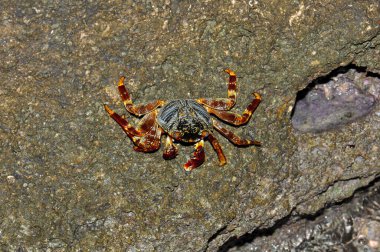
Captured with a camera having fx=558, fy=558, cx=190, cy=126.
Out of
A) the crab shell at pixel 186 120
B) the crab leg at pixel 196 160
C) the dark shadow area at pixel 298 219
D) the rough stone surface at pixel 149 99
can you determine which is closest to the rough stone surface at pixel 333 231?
the dark shadow area at pixel 298 219

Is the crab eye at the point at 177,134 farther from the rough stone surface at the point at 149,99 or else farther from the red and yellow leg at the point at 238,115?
the red and yellow leg at the point at 238,115

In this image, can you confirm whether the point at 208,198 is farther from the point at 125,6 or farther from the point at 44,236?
the point at 125,6

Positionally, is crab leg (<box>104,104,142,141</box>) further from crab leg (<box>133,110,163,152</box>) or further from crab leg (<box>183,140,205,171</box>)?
crab leg (<box>183,140,205,171</box>)

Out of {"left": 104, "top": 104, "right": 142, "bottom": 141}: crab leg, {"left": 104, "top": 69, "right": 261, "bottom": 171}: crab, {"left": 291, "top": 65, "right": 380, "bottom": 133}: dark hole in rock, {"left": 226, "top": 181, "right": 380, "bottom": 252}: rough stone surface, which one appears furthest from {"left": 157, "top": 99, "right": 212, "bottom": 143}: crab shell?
{"left": 226, "top": 181, "right": 380, "bottom": 252}: rough stone surface

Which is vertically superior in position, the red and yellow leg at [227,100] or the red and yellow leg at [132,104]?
the red and yellow leg at [132,104]

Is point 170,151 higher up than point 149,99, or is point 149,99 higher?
point 149,99

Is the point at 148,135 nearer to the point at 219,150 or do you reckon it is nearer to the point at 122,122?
the point at 122,122

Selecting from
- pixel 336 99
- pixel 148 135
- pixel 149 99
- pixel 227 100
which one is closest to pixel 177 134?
pixel 148 135
